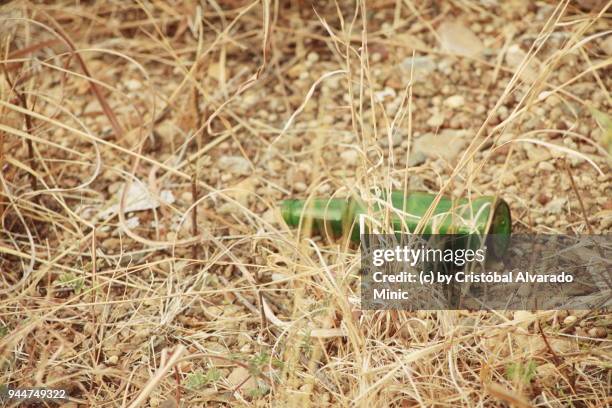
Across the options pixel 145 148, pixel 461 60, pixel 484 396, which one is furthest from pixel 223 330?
pixel 461 60

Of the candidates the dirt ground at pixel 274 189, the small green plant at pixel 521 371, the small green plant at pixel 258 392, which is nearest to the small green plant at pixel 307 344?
the dirt ground at pixel 274 189

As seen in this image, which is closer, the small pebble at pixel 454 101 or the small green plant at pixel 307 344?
the small green plant at pixel 307 344

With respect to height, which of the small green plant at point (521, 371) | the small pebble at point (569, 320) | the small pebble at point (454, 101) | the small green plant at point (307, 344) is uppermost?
the small pebble at point (454, 101)

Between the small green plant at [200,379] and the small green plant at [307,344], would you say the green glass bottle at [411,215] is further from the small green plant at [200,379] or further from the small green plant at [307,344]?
the small green plant at [200,379]

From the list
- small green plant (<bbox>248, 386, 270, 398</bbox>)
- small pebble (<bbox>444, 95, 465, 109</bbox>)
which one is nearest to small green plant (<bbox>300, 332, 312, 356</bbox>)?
small green plant (<bbox>248, 386, 270, 398</bbox>)

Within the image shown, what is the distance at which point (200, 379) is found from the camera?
1.55 metres

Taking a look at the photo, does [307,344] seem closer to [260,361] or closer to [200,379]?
[260,361]

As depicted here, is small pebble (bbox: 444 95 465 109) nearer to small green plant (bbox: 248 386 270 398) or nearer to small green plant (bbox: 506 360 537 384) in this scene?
small green plant (bbox: 506 360 537 384)

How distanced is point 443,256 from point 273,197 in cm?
56

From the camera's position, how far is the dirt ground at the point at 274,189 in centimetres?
150

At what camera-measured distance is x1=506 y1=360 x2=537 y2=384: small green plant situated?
4.41 feet

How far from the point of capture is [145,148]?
2.21 metres

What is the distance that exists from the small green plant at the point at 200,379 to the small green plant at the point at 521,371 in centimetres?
57

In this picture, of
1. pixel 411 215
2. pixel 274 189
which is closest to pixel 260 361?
pixel 411 215
